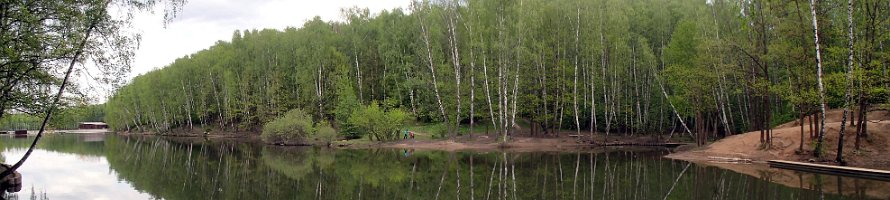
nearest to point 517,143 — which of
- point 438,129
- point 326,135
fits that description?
point 438,129

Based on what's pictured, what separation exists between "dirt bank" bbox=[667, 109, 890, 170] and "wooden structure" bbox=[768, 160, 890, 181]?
47.9 inches

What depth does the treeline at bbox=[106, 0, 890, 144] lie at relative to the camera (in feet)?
82.6

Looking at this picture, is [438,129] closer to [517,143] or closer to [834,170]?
[517,143]

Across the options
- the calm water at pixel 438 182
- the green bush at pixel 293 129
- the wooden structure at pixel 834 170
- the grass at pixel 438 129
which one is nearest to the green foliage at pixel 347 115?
the green bush at pixel 293 129

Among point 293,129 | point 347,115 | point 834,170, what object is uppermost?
point 347,115

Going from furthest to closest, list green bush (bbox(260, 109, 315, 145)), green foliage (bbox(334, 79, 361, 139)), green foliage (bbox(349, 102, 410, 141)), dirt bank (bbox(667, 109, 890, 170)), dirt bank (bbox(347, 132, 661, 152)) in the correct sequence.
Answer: green foliage (bbox(334, 79, 361, 139)) < green bush (bbox(260, 109, 315, 145)) < green foliage (bbox(349, 102, 410, 141)) < dirt bank (bbox(347, 132, 661, 152)) < dirt bank (bbox(667, 109, 890, 170))

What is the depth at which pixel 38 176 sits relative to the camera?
23672mm

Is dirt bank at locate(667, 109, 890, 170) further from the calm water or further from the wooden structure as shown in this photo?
the calm water

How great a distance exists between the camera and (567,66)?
4581cm

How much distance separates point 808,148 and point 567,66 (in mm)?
21946

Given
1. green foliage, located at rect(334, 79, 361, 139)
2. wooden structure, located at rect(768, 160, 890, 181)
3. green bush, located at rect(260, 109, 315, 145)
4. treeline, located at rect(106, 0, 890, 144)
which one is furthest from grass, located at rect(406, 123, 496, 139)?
wooden structure, located at rect(768, 160, 890, 181)

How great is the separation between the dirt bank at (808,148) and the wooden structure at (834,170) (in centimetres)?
122

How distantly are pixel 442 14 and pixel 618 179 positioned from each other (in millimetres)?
25305

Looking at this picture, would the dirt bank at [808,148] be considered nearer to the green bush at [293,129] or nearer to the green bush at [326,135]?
the green bush at [326,135]
